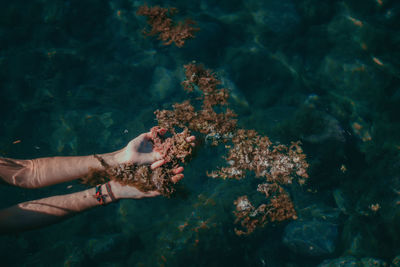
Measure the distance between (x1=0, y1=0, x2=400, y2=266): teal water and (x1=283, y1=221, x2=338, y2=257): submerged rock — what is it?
0.10ft

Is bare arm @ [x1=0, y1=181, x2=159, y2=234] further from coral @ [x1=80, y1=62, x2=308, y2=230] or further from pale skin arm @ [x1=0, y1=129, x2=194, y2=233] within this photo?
coral @ [x1=80, y1=62, x2=308, y2=230]

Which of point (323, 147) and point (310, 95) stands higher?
point (310, 95)

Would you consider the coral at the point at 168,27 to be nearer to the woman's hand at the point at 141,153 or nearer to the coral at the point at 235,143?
the coral at the point at 235,143

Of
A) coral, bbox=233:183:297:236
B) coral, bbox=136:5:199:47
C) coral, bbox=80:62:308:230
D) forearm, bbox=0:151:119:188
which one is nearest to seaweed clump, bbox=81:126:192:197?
forearm, bbox=0:151:119:188

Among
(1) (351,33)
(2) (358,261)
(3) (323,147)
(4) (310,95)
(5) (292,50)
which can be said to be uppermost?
(1) (351,33)

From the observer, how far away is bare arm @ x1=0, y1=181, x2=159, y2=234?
11.3 feet

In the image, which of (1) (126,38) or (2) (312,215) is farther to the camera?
(1) (126,38)

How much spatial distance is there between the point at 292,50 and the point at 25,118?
9.89 meters

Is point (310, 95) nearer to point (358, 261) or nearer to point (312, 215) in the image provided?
point (312, 215)

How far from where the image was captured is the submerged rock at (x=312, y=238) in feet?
21.0

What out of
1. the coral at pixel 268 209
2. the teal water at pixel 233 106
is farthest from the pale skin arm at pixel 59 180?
the teal water at pixel 233 106

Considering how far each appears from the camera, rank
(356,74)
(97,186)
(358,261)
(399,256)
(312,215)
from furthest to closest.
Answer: (312,215) < (356,74) < (358,261) < (399,256) < (97,186)

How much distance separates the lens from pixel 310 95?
715 cm

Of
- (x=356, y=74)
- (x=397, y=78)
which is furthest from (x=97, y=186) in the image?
(x=397, y=78)
